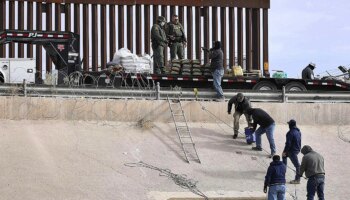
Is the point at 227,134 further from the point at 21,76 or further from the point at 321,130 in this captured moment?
the point at 21,76

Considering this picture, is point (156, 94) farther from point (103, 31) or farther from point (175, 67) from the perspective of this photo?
point (103, 31)

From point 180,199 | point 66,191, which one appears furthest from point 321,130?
point 66,191

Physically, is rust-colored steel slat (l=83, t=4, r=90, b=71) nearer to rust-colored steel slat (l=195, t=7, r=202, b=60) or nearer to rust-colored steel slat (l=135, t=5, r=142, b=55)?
rust-colored steel slat (l=135, t=5, r=142, b=55)

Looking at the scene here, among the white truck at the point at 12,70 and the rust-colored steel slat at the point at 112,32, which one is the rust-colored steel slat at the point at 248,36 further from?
the white truck at the point at 12,70

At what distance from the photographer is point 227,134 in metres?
19.6

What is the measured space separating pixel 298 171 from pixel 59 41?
10.5 m

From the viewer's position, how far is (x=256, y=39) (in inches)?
1206

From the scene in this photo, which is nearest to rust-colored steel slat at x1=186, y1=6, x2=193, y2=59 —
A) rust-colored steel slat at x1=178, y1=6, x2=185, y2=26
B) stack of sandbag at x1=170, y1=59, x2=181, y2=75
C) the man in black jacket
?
rust-colored steel slat at x1=178, y1=6, x2=185, y2=26

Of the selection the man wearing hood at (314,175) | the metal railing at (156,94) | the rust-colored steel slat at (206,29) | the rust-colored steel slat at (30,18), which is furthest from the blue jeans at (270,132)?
the rust-colored steel slat at (30,18)

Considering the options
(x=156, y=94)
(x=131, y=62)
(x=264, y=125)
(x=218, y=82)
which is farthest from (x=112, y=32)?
(x=264, y=125)

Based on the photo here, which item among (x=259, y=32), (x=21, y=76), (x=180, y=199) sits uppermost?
(x=259, y=32)

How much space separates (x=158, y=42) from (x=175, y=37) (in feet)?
3.66

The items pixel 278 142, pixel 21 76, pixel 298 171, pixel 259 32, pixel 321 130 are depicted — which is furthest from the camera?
pixel 259 32

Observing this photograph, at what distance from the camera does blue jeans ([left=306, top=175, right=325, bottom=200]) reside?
50.6 feet
